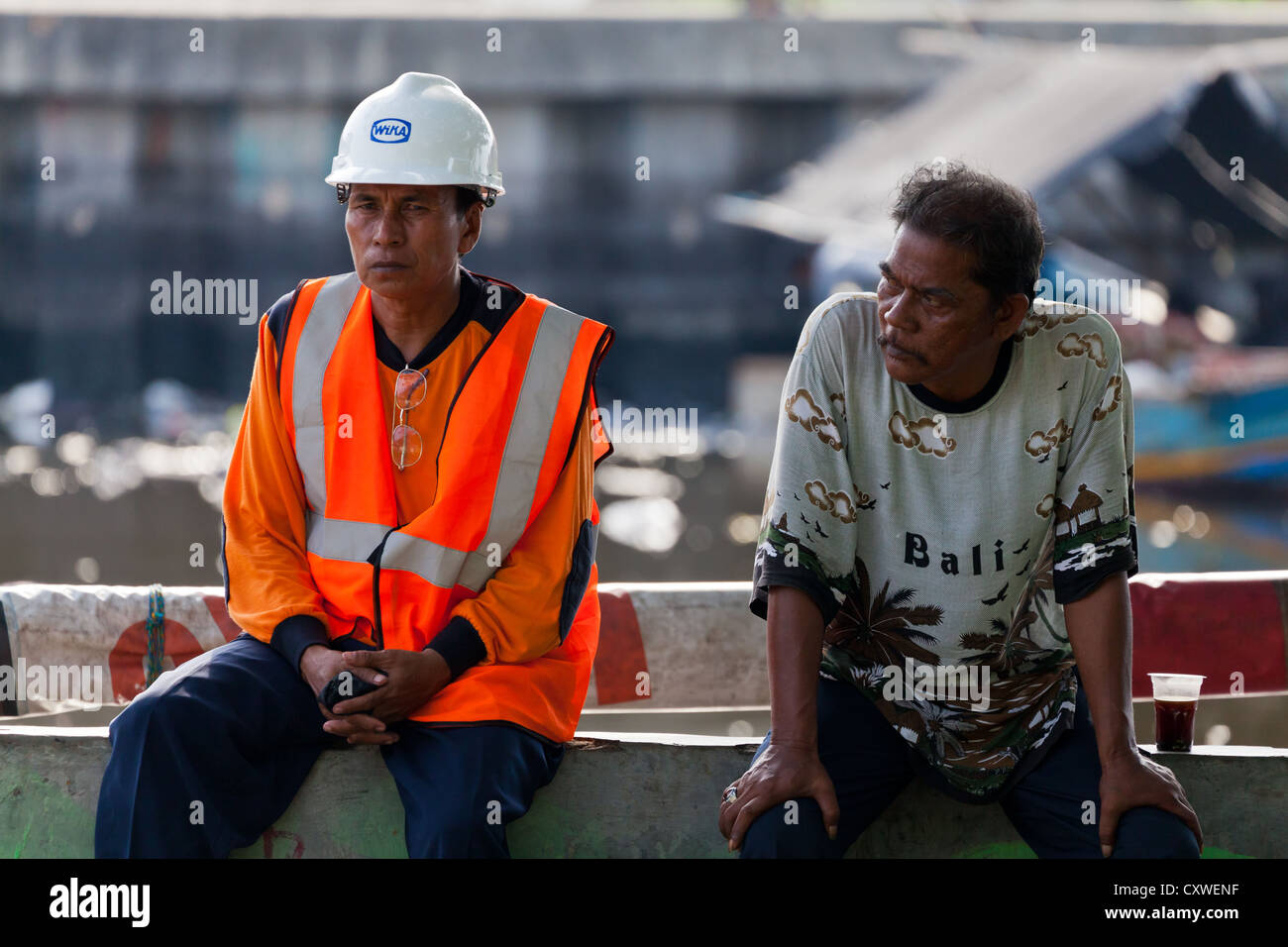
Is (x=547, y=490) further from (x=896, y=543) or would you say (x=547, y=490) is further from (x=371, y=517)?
(x=896, y=543)

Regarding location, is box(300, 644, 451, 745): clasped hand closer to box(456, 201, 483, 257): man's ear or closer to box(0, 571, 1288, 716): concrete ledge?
box(456, 201, 483, 257): man's ear

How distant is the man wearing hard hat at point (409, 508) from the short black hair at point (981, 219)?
0.67 m

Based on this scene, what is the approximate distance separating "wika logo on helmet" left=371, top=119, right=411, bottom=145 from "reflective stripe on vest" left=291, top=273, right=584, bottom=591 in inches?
13.0

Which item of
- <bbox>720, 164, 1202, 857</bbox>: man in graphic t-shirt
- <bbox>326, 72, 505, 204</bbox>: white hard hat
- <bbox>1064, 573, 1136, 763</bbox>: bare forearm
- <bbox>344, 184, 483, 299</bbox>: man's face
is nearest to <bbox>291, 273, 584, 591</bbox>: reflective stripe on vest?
<bbox>344, 184, 483, 299</bbox>: man's face

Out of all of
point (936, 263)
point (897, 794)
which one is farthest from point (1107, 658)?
point (936, 263)

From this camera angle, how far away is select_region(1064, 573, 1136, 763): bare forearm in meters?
2.34

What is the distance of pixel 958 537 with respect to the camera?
2.43 m

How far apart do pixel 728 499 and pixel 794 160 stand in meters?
9.24

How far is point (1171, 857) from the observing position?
2234mm

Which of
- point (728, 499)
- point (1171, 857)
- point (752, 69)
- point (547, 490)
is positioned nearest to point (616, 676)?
point (547, 490)

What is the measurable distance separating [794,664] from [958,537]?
0.36m

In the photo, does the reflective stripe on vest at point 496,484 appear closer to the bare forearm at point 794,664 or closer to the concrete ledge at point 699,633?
the bare forearm at point 794,664

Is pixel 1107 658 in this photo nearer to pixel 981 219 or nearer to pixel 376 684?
pixel 981 219

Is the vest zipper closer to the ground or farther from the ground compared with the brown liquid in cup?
farther from the ground
